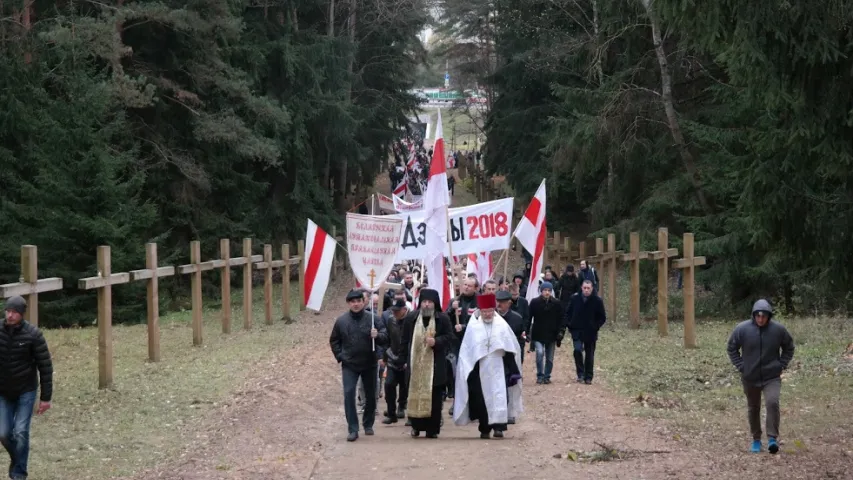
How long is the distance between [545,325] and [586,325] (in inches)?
25.9

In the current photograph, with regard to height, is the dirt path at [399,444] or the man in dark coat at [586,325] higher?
the man in dark coat at [586,325]

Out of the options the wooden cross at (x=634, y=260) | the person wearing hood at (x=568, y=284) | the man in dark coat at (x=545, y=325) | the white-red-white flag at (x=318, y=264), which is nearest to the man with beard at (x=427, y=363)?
the man in dark coat at (x=545, y=325)

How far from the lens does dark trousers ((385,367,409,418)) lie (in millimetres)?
14141

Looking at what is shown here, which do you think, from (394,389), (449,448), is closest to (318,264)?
(394,389)

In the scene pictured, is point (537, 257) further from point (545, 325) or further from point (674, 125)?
point (674, 125)

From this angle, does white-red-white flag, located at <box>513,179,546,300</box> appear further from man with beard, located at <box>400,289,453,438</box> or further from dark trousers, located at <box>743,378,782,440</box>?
dark trousers, located at <box>743,378,782,440</box>

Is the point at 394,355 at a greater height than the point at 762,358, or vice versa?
the point at 762,358

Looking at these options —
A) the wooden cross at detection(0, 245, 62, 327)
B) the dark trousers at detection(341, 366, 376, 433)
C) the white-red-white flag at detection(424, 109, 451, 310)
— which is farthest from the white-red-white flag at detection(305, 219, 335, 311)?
the dark trousers at detection(341, 366, 376, 433)

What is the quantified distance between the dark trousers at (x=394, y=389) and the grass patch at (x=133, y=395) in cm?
228

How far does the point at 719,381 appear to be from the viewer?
16.5m

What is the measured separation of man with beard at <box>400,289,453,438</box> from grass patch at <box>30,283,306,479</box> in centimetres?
269

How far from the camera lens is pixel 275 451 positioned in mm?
12039

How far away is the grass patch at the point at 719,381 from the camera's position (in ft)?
42.5

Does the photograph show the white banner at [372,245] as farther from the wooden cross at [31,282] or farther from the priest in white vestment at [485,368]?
the wooden cross at [31,282]
